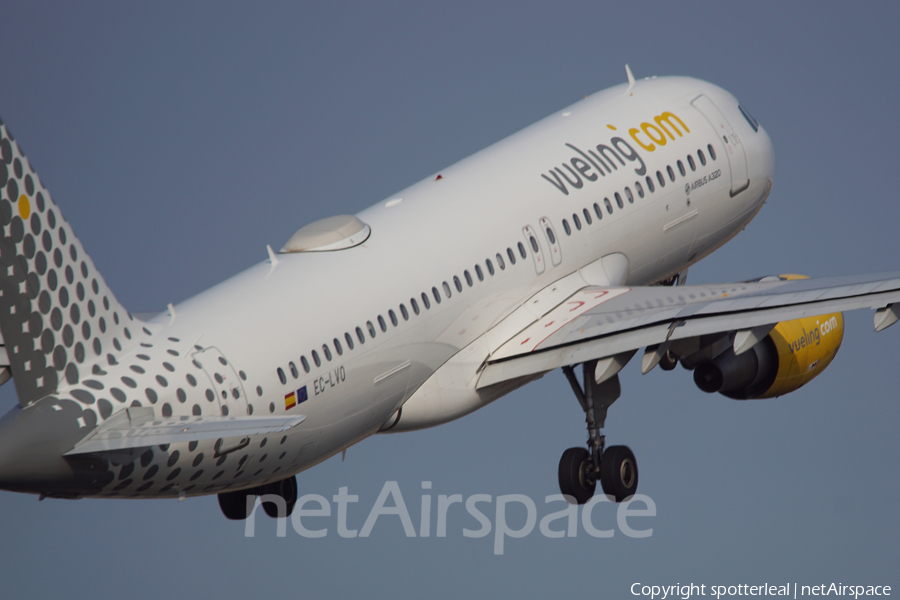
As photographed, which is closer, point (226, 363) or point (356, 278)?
point (226, 363)

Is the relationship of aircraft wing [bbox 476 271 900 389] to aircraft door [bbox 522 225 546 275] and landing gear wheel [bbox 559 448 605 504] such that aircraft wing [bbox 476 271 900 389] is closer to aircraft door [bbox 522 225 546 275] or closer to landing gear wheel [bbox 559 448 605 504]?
aircraft door [bbox 522 225 546 275]

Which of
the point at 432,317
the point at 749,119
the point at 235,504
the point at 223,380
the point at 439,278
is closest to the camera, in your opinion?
the point at 223,380

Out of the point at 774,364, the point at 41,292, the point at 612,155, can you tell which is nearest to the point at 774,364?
the point at 774,364

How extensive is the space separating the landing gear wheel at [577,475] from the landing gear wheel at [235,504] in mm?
6389

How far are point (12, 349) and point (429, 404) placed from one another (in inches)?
383

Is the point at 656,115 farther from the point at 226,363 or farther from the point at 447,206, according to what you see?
the point at 226,363

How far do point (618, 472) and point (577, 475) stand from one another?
2.83 feet

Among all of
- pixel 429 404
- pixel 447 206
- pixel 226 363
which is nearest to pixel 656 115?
pixel 447 206

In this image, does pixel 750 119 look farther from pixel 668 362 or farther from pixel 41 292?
pixel 41 292

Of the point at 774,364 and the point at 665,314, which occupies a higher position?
the point at 665,314

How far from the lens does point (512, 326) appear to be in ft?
118

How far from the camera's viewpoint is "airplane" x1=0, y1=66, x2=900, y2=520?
27469 mm

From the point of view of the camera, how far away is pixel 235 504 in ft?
121

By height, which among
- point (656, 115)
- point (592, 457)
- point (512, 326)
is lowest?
point (592, 457)
